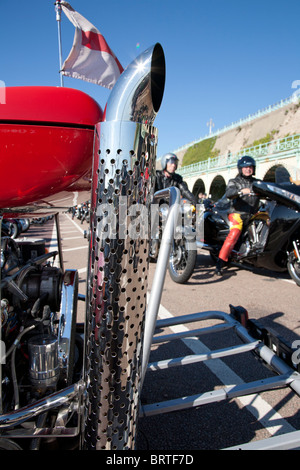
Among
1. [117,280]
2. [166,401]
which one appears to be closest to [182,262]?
[166,401]

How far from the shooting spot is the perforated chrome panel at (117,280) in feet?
2.36

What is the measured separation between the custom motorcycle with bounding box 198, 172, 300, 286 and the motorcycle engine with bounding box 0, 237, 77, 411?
3376 mm

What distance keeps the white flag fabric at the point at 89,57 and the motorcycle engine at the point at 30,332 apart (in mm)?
1070

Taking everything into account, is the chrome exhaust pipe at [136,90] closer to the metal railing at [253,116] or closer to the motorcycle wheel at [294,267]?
the motorcycle wheel at [294,267]

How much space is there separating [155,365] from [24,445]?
0.64 m

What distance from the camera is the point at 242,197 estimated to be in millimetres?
5055

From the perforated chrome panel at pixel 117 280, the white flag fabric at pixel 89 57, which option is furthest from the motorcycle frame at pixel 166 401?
the white flag fabric at pixel 89 57

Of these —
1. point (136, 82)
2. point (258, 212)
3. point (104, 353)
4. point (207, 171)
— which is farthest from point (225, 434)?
point (207, 171)

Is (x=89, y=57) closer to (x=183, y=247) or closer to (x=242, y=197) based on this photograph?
(x=183, y=247)

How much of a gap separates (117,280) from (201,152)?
229ft

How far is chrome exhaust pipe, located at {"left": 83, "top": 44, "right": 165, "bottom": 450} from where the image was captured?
28.2 inches

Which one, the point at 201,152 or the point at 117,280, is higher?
the point at 201,152

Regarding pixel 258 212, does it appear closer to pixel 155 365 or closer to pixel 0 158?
pixel 155 365
